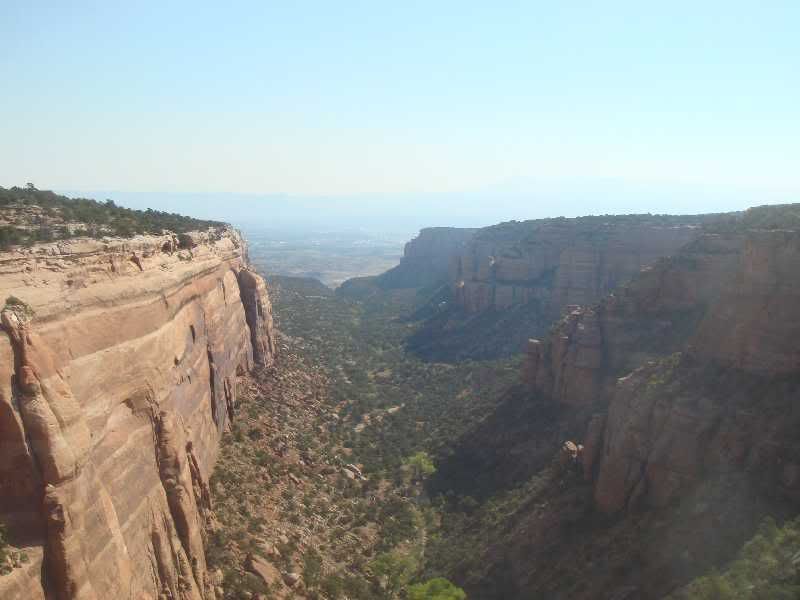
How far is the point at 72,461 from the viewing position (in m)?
15.7

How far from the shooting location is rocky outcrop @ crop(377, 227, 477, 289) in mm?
148175

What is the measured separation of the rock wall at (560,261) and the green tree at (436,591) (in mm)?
50493

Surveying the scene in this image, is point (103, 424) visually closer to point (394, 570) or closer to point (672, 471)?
point (394, 570)

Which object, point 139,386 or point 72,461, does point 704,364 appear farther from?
point 72,461

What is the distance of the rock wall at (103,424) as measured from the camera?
49.3 ft

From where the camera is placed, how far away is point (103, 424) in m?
18.1

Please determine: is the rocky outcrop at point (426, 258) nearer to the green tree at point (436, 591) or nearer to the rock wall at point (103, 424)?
the green tree at point (436, 591)

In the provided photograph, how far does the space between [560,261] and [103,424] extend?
67.4 metres

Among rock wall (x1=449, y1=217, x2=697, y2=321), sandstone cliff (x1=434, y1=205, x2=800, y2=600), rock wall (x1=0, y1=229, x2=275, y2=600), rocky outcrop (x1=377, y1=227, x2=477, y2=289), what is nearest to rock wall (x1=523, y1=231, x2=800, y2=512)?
sandstone cliff (x1=434, y1=205, x2=800, y2=600)

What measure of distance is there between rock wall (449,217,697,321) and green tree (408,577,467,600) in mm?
50493

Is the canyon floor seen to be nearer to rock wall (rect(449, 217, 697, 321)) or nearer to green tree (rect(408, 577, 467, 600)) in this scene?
green tree (rect(408, 577, 467, 600))

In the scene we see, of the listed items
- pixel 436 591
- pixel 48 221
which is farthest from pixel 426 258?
pixel 48 221

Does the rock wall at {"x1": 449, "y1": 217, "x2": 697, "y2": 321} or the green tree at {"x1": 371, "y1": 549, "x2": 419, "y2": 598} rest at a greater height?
the rock wall at {"x1": 449, "y1": 217, "x2": 697, "y2": 321}

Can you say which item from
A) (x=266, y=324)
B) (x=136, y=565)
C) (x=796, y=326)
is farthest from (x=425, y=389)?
(x=136, y=565)
